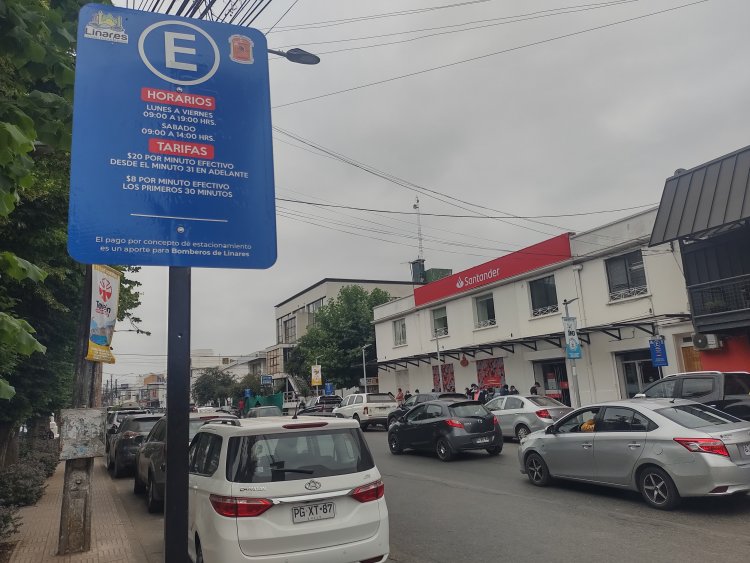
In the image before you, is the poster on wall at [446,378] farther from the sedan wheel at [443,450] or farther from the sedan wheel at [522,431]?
the sedan wheel at [443,450]

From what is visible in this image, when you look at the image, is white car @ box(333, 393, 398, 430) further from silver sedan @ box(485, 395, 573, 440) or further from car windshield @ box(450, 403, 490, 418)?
car windshield @ box(450, 403, 490, 418)

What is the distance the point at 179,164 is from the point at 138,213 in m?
0.39

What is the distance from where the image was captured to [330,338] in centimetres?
4659

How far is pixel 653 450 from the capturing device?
8.41m

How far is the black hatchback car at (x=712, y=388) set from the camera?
12073mm

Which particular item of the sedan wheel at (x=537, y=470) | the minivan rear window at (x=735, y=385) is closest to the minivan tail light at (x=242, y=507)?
the sedan wheel at (x=537, y=470)

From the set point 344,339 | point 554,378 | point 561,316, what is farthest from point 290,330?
point 561,316

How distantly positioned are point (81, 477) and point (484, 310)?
25.6 m

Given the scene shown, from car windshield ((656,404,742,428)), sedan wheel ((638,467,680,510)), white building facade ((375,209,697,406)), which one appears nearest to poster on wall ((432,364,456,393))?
white building facade ((375,209,697,406))

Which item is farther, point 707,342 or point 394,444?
point 707,342

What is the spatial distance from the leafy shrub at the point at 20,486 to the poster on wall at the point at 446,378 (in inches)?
950

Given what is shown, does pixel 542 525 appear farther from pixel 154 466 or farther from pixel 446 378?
pixel 446 378

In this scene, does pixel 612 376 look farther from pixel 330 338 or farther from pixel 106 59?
pixel 330 338

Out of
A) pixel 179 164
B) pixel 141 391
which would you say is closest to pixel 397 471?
pixel 179 164
